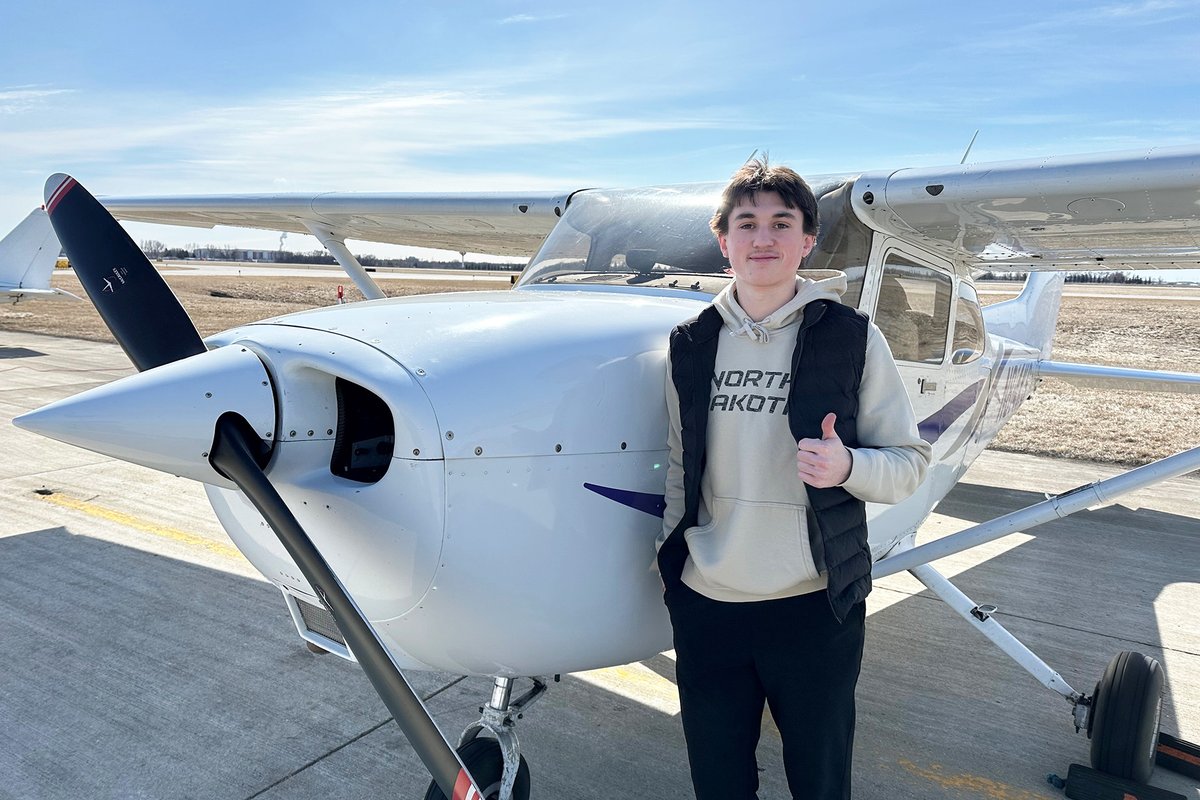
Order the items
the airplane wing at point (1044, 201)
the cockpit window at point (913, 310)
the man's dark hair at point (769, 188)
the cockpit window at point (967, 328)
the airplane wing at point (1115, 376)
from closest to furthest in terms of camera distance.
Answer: the man's dark hair at point (769, 188), the airplane wing at point (1044, 201), the cockpit window at point (913, 310), the cockpit window at point (967, 328), the airplane wing at point (1115, 376)

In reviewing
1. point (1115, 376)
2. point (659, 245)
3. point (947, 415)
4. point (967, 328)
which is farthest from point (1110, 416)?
point (659, 245)

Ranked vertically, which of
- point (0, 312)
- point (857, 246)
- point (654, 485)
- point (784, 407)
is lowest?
point (0, 312)

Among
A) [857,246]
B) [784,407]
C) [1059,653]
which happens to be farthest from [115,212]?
[1059,653]

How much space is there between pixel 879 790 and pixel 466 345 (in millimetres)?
2324

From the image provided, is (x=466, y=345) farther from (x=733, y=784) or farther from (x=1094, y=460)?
(x=1094, y=460)

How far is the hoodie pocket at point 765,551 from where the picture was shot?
2.12m

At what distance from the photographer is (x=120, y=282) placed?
2701 mm

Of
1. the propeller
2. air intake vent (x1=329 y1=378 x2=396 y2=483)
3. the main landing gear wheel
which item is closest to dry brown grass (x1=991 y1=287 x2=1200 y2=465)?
the main landing gear wheel

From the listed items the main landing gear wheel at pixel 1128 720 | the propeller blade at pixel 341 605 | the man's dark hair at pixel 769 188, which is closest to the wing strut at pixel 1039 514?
the main landing gear wheel at pixel 1128 720

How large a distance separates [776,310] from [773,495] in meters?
0.46

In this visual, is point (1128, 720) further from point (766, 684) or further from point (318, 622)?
point (318, 622)

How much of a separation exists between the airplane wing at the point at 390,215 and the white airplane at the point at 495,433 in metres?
1.81

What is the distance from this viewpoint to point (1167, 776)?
3.41m

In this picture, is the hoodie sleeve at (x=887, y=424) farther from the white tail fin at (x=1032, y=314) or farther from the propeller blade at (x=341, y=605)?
the white tail fin at (x=1032, y=314)
